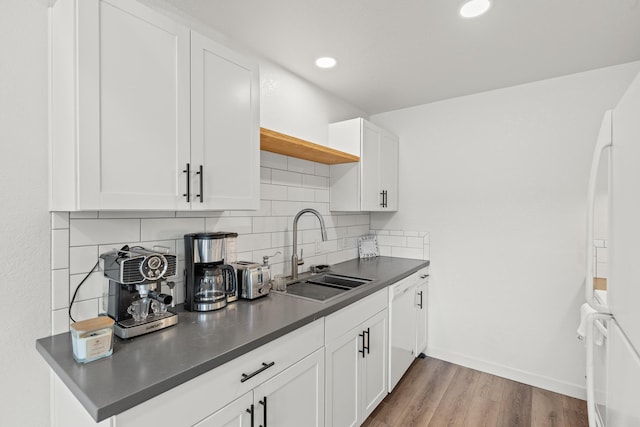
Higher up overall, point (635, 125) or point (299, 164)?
point (299, 164)

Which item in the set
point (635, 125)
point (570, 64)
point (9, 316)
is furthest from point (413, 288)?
point (9, 316)

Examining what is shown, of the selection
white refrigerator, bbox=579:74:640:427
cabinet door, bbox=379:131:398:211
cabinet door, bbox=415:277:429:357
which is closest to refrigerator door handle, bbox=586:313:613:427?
white refrigerator, bbox=579:74:640:427

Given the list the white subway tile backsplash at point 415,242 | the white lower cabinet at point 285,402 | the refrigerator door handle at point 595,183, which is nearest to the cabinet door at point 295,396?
the white lower cabinet at point 285,402

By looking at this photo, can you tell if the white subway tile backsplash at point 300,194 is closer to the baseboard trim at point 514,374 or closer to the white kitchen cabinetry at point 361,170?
the white kitchen cabinetry at point 361,170

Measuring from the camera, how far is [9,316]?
44.8 inches

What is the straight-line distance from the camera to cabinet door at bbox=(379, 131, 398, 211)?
292 centimetres

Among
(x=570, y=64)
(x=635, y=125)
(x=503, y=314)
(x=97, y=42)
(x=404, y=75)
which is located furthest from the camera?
(x=503, y=314)

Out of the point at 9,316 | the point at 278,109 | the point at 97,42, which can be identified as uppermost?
the point at 278,109

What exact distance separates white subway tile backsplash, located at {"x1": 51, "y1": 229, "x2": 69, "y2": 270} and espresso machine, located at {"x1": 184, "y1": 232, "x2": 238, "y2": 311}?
464 mm

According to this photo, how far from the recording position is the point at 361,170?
104 inches

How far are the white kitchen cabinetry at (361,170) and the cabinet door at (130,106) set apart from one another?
5.08 ft

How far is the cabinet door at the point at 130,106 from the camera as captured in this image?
1073mm

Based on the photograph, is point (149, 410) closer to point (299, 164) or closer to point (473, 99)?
point (299, 164)

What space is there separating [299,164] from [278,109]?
44 centimetres
